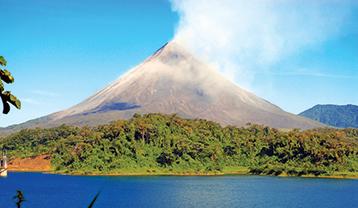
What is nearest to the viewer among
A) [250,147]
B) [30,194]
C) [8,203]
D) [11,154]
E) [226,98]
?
[8,203]

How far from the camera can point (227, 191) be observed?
45406 millimetres

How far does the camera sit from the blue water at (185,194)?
38000mm

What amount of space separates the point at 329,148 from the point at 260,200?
33959mm

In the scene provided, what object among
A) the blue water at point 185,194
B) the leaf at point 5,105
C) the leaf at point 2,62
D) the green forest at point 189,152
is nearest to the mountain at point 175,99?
the green forest at point 189,152

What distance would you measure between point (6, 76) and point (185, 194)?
40.7 meters

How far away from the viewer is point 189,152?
72.6 meters

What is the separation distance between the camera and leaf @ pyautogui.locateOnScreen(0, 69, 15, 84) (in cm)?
331

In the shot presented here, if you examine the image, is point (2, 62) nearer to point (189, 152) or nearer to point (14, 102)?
point (14, 102)

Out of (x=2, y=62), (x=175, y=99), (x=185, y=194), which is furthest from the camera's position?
(x=175, y=99)

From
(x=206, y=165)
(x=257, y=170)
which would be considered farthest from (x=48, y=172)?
(x=257, y=170)

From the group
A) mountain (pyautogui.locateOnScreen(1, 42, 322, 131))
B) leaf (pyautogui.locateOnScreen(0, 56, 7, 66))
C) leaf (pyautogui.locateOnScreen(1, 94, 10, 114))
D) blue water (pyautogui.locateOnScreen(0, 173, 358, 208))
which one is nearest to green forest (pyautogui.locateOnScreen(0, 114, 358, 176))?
blue water (pyautogui.locateOnScreen(0, 173, 358, 208))

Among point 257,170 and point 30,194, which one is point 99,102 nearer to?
point 257,170

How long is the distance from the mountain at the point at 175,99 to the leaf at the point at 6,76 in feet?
441

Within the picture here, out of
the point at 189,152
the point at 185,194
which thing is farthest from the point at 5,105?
the point at 189,152
